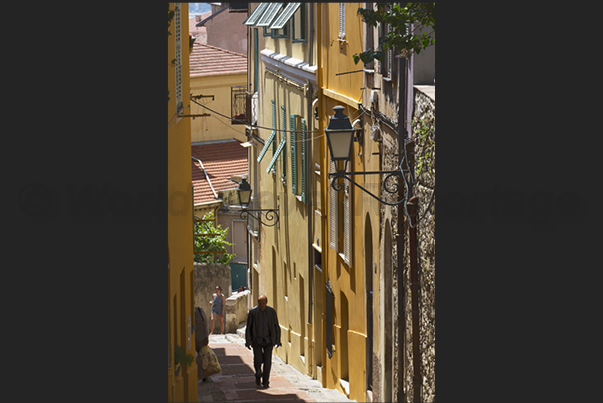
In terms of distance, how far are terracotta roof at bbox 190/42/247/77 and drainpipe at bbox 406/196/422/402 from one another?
945 inches

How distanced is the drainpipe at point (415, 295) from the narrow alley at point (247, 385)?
2549 mm

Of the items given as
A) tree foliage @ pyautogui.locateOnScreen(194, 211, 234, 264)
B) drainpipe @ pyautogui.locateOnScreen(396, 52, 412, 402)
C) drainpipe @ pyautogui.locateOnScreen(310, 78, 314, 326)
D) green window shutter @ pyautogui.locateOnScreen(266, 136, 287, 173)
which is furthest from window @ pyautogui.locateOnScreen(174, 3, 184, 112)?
tree foliage @ pyautogui.locateOnScreen(194, 211, 234, 264)

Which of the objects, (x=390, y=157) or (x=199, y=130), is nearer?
(x=390, y=157)

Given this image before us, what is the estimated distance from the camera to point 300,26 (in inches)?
736

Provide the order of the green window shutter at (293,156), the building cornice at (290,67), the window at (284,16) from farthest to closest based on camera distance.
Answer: the green window shutter at (293,156)
the building cornice at (290,67)
the window at (284,16)

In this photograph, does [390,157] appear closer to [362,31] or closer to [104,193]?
[362,31]

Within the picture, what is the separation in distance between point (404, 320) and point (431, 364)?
1.51m

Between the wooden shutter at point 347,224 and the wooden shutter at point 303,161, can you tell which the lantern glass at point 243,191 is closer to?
the wooden shutter at point 303,161

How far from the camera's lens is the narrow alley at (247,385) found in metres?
11.9

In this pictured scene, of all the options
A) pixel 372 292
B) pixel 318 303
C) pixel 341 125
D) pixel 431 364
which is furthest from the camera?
pixel 318 303

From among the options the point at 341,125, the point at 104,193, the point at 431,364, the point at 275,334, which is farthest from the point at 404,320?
the point at 104,193

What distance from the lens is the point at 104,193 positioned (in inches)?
273

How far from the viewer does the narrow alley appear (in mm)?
11898

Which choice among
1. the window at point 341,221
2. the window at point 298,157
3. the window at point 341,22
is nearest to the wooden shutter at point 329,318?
the window at point 341,221
